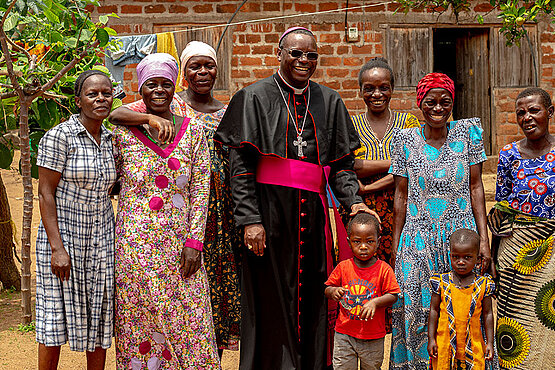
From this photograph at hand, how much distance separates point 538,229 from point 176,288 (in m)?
2.06

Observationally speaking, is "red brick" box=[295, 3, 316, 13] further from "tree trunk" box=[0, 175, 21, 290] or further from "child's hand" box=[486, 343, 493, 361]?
"child's hand" box=[486, 343, 493, 361]

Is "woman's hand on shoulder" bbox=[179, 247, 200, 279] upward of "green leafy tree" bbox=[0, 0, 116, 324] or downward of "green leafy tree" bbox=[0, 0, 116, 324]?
downward

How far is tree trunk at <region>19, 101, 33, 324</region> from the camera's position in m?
4.90

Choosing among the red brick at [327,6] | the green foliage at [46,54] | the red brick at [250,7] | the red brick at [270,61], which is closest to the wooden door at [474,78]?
the red brick at [327,6]

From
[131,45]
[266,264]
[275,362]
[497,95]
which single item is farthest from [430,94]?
[497,95]

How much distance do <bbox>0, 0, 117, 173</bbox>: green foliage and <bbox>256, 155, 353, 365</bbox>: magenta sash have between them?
1.57m

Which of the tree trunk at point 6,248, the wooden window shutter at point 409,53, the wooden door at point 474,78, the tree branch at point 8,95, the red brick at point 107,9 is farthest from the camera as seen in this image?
the wooden door at point 474,78

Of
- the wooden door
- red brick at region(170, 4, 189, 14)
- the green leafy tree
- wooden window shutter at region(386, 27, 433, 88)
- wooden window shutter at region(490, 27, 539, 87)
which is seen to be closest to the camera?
the green leafy tree

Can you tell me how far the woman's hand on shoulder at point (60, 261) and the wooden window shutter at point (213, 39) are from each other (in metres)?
6.32

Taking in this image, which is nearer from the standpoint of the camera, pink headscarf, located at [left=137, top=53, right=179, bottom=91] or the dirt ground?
pink headscarf, located at [left=137, top=53, right=179, bottom=91]

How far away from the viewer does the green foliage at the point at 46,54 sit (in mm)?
4637

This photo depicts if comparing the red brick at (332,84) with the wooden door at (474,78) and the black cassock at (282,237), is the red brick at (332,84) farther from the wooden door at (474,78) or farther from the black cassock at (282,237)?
the black cassock at (282,237)

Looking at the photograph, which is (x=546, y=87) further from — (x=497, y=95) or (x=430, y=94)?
(x=430, y=94)

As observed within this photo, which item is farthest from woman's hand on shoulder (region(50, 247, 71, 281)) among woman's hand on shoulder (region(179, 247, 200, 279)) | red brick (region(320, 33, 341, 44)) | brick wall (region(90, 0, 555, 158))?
red brick (region(320, 33, 341, 44))
